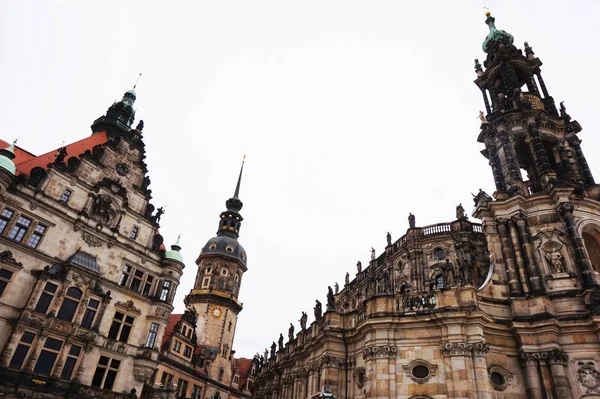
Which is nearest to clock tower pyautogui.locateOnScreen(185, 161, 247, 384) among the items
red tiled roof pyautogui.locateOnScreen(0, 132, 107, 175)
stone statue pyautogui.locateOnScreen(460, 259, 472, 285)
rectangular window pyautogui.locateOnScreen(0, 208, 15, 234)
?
red tiled roof pyautogui.locateOnScreen(0, 132, 107, 175)

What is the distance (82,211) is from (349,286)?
29.6 meters

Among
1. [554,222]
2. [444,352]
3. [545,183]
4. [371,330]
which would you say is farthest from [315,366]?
[545,183]

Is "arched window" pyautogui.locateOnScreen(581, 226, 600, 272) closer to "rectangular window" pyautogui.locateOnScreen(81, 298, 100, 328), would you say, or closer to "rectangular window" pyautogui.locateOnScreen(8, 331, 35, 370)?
"rectangular window" pyautogui.locateOnScreen(81, 298, 100, 328)

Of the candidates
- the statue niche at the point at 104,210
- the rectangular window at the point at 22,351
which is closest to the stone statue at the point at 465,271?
the statue niche at the point at 104,210

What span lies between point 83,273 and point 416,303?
21.7m

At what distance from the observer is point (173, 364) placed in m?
40.6

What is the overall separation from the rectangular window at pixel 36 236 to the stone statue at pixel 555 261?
3181cm

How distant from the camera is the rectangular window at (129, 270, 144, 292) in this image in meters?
30.4

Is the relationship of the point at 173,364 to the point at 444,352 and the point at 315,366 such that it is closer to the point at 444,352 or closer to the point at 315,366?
the point at 315,366

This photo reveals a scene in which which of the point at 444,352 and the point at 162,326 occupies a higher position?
the point at 162,326

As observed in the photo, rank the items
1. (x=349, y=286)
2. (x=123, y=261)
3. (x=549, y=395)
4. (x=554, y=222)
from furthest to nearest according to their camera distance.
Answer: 1. (x=349, y=286)
2. (x=123, y=261)
3. (x=554, y=222)
4. (x=549, y=395)

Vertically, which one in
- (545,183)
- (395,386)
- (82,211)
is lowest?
(395,386)

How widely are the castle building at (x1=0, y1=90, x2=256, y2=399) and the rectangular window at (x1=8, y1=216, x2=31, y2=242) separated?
6 cm

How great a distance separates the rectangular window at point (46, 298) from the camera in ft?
81.5
